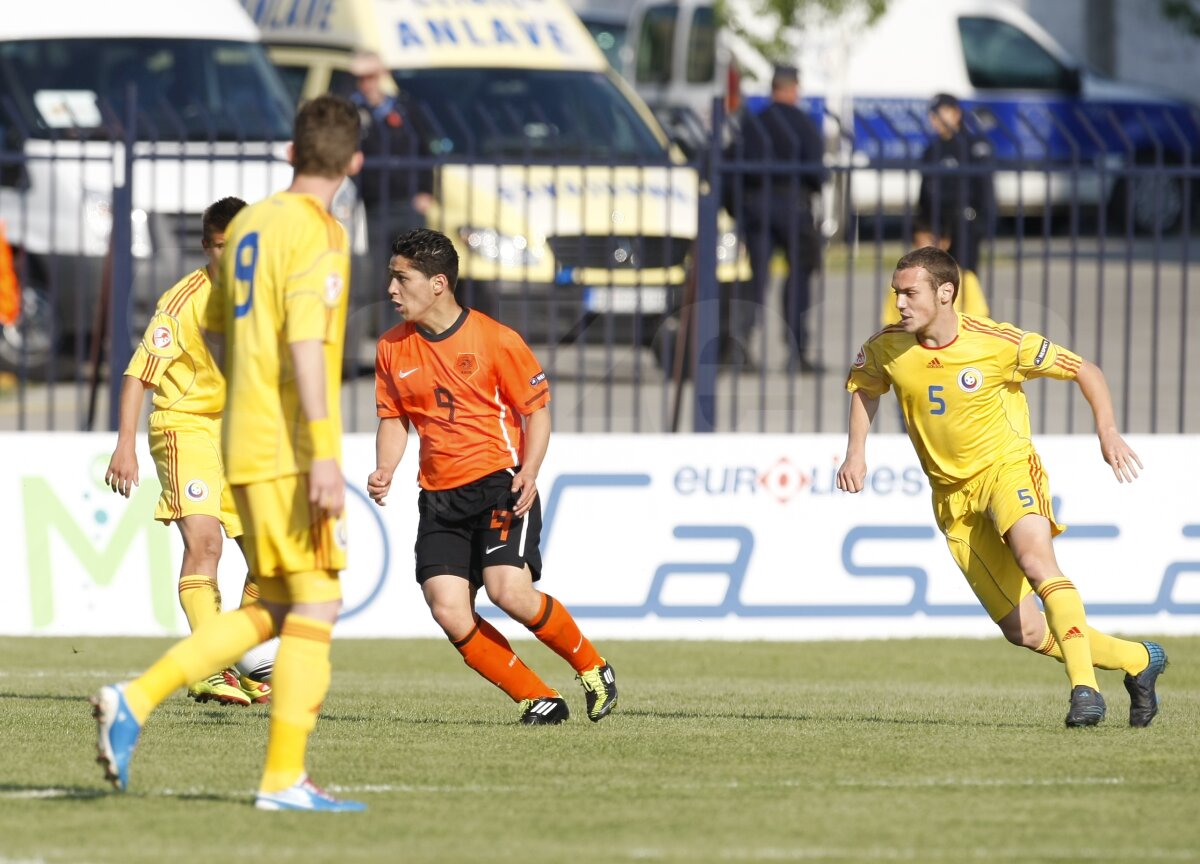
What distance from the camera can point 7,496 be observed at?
1090cm

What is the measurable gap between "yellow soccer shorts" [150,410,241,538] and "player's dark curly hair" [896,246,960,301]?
2.53m

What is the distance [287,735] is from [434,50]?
1152 centimetres

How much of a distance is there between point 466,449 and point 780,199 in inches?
267

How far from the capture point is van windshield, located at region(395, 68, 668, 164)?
52.6ft

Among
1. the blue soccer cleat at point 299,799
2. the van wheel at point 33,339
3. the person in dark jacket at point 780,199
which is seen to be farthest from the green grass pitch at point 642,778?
the van wheel at point 33,339

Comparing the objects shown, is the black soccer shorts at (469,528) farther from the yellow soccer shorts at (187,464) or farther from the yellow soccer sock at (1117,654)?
the yellow soccer sock at (1117,654)

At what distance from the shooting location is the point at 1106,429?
293 inches

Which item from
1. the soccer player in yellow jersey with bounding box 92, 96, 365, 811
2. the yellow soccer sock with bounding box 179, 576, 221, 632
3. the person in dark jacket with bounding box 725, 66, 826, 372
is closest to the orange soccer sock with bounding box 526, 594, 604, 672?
the yellow soccer sock with bounding box 179, 576, 221, 632

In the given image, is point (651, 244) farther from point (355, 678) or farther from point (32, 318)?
point (355, 678)

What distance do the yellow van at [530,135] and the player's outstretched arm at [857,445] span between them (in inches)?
204

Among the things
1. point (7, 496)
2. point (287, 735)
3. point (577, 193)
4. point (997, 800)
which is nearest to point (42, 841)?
point (287, 735)

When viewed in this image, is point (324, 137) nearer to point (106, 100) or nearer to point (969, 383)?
point (969, 383)

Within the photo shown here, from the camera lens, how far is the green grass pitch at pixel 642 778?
5.43m

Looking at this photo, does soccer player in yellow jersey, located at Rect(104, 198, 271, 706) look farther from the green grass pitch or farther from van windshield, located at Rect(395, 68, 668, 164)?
van windshield, located at Rect(395, 68, 668, 164)
